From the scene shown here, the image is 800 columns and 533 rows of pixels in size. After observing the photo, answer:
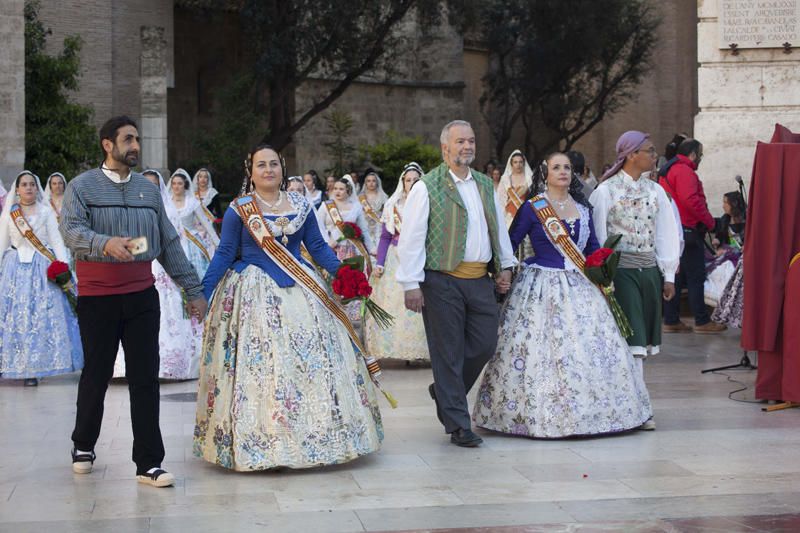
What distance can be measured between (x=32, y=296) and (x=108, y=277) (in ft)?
17.6

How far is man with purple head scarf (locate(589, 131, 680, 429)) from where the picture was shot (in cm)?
894

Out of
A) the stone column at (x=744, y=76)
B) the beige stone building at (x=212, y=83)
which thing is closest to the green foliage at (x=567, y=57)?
the beige stone building at (x=212, y=83)

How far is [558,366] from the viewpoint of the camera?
27.5 feet

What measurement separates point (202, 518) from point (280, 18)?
2654cm

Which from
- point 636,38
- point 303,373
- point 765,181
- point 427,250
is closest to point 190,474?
point 303,373

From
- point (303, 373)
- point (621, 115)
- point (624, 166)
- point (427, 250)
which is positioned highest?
point (621, 115)

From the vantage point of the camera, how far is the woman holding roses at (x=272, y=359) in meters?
7.35

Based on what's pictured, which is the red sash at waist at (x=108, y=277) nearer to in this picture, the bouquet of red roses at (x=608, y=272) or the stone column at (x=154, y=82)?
the bouquet of red roses at (x=608, y=272)

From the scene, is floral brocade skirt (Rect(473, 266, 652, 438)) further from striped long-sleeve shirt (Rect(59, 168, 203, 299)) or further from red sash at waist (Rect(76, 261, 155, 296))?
red sash at waist (Rect(76, 261, 155, 296))

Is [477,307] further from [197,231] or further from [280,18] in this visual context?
[280,18]

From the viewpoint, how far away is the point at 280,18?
3188 centimetres

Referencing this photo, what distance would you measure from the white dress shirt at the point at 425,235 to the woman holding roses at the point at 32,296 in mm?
4919

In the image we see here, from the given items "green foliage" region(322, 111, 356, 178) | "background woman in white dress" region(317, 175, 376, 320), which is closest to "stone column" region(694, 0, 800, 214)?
"background woman in white dress" region(317, 175, 376, 320)

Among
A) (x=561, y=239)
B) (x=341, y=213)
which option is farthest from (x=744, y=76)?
(x=561, y=239)
